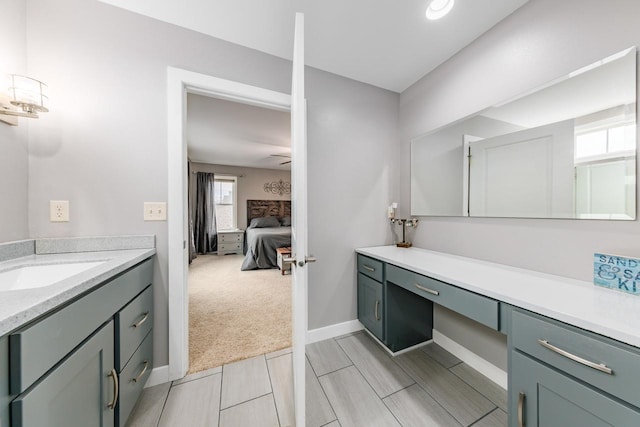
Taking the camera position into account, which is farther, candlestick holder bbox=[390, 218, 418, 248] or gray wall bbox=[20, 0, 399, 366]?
candlestick holder bbox=[390, 218, 418, 248]

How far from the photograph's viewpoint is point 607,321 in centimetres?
69

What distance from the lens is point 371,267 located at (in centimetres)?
179

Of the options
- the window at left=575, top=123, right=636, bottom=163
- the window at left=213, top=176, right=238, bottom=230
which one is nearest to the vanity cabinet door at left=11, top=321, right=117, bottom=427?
the window at left=575, top=123, right=636, bottom=163

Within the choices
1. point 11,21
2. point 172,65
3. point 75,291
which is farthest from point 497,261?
point 11,21

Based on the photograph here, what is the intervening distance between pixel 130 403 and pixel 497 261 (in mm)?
2229

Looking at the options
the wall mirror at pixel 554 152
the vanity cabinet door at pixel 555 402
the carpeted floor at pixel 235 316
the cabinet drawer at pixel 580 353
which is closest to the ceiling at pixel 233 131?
the wall mirror at pixel 554 152

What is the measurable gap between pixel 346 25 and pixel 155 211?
5.79ft

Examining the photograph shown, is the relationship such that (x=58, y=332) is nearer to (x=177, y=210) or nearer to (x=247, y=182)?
(x=177, y=210)

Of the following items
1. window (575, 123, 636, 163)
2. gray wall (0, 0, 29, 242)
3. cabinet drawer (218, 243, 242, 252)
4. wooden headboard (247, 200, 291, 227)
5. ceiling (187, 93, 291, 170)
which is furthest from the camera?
wooden headboard (247, 200, 291, 227)

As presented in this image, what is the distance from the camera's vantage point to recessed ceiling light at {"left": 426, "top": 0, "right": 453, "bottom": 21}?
1281mm

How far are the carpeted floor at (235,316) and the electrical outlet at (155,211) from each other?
43.1 inches

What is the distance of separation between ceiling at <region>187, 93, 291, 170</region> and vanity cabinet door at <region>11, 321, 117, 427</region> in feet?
8.21

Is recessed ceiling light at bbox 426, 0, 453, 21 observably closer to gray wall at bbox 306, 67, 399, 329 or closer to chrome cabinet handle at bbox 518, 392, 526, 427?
gray wall at bbox 306, 67, 399, 329

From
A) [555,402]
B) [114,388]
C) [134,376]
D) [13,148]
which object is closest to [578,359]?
[555,402]
